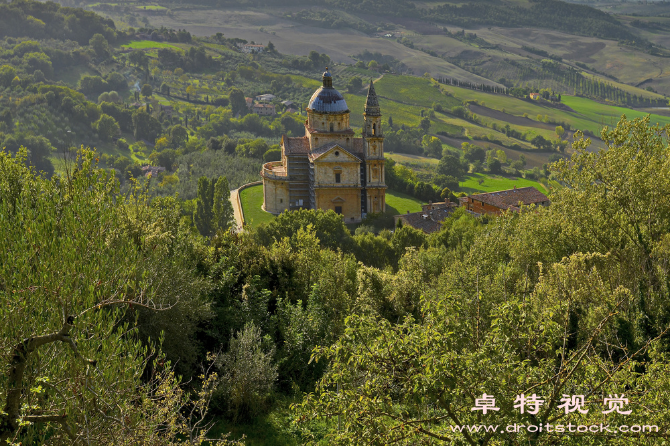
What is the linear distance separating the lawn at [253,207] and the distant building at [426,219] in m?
11.3

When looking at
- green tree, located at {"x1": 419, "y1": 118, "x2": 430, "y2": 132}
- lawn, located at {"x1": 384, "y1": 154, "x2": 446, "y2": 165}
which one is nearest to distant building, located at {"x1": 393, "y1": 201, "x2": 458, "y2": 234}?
lawn, located at {"x1": 384, "y1": 154, "x2": 446, "y2": 165}

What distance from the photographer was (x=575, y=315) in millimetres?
19141

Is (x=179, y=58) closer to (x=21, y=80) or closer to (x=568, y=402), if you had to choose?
(x=21, y=80)

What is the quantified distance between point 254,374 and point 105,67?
163712mm

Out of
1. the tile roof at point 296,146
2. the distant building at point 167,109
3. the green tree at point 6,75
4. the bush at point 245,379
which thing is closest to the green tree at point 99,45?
the green tree at point 6,75

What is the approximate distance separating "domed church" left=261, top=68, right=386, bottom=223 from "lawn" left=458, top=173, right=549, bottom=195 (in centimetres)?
3871

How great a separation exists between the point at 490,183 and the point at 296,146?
51.7m

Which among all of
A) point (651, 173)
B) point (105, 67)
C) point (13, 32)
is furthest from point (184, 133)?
point (651, 173)

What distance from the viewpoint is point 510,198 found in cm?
6744

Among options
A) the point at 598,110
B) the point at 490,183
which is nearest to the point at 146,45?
the point at 490,183

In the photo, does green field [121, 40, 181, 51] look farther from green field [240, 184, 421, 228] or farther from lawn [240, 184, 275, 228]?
green field [240, 184, 421, 228]

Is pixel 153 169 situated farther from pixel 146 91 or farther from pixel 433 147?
pixel 146 91

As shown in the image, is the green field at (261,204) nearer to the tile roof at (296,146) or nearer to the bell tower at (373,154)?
the bell tower at (373,154)

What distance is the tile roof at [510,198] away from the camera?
65875mm
